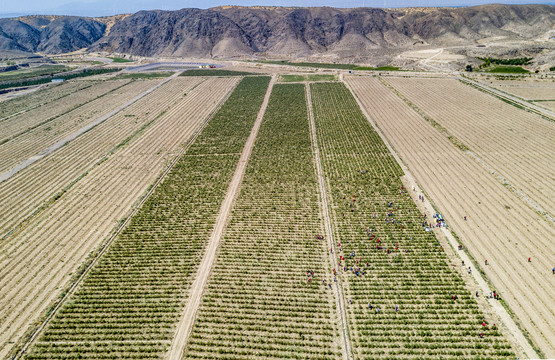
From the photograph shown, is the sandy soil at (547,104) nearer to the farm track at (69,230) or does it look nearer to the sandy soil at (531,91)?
the sandy soil at (531,91)

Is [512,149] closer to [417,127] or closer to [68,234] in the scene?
[417,127]

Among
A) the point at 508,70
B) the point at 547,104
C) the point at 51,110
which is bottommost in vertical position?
the point at 51,110

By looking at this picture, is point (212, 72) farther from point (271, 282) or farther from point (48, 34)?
point (48, 34)

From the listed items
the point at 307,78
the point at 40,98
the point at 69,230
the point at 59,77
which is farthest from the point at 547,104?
the point at 59,77

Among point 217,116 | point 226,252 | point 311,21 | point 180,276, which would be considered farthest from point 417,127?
point 311,21

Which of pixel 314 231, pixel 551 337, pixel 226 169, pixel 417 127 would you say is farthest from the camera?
pixel 417 127

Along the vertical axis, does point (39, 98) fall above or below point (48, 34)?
below
